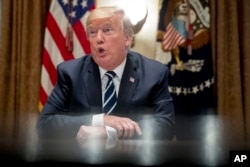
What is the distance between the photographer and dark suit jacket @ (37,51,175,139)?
82.2 inches

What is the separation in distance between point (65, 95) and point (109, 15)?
0.42 m

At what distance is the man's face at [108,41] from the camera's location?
2.11m

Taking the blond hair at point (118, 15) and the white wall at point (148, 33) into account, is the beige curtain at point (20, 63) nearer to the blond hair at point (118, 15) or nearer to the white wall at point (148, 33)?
the blond hair at point (118, 15)

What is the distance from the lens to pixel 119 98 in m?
2.11

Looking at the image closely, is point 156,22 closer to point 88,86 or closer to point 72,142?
point 88,86

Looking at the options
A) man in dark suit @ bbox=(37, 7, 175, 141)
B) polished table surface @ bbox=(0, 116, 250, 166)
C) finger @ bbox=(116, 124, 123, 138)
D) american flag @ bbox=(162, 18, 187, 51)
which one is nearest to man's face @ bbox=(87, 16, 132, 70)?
man in dark suit @ bbox=(37, 7, 175, 141)

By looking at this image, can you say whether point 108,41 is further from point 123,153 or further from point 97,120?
point 123,153

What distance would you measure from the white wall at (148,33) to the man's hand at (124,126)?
1.07ft

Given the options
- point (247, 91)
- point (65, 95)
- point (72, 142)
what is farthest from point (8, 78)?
point (247, 91)

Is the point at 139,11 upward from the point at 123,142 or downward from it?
upward

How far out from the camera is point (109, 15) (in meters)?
2.12

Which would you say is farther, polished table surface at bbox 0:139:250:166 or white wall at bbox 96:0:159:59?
white wall at bbox 96:0:159:59

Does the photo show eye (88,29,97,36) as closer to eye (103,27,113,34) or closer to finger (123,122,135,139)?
eye (103,27,113,34)

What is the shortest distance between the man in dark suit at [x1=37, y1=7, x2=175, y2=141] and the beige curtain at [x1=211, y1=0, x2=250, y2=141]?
9.9 inches
